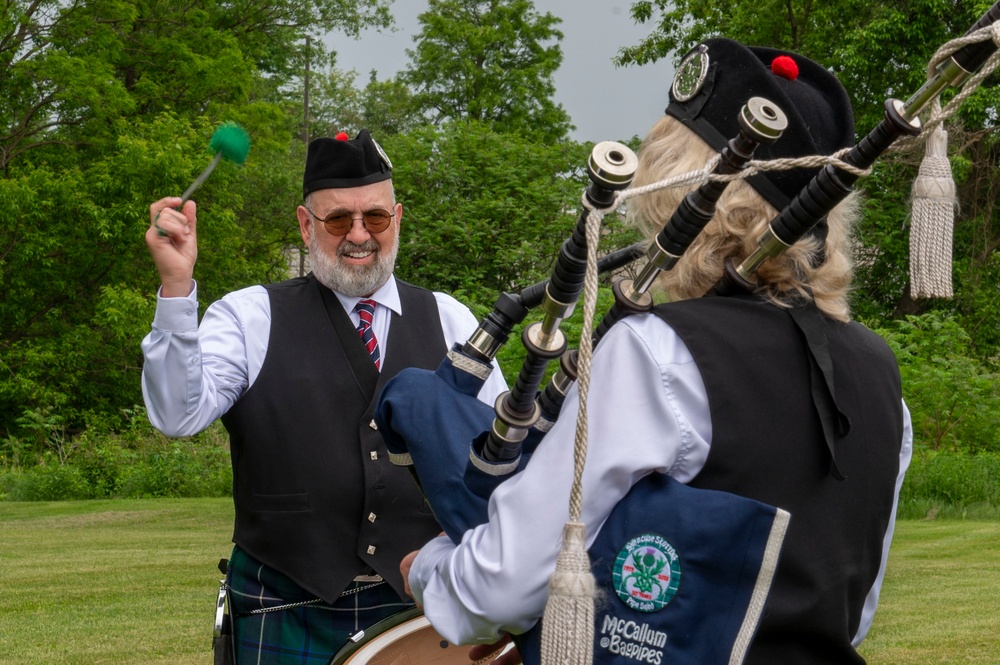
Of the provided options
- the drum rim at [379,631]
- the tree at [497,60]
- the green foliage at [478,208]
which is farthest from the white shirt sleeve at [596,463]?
the tree at [497,60]

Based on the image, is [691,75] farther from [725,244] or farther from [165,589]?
[165,589]

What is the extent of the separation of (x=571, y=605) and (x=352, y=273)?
1.98 metres

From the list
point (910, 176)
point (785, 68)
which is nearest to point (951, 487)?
point (910, 176)

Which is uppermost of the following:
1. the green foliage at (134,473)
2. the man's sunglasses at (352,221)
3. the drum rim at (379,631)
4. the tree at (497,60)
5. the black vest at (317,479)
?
the tree at (497,60)

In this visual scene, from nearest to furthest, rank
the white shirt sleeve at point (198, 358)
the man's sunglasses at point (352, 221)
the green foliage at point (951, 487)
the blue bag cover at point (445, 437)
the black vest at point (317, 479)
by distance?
the blue bag cover at point (445, 437), the white shirt sleeve at point (198, 358), the black vest at point (317, 479), the man's sunglasses at point (352, 221), the green foliage at point (951, 487)

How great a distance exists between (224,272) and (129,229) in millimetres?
2922

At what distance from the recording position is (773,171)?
1.73 m

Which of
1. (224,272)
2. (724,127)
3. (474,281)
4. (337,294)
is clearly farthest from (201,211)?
(724,127)

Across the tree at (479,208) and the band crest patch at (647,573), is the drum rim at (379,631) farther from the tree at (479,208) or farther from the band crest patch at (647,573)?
the tree at (479,208)

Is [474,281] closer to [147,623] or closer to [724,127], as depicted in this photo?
[147,623]

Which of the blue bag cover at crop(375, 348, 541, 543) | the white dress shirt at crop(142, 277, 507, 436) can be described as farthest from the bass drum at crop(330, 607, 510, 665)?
the blue bag cover at crop(375, 348, 541, 543)

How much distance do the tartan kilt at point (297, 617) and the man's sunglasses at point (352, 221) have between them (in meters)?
0.94

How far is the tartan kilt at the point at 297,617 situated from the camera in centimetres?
301

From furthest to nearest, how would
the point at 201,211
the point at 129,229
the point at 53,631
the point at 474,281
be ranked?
1. the point at 201,211
2. the point at 129,229
3. the point at 474,281
4. the point at 53,631
